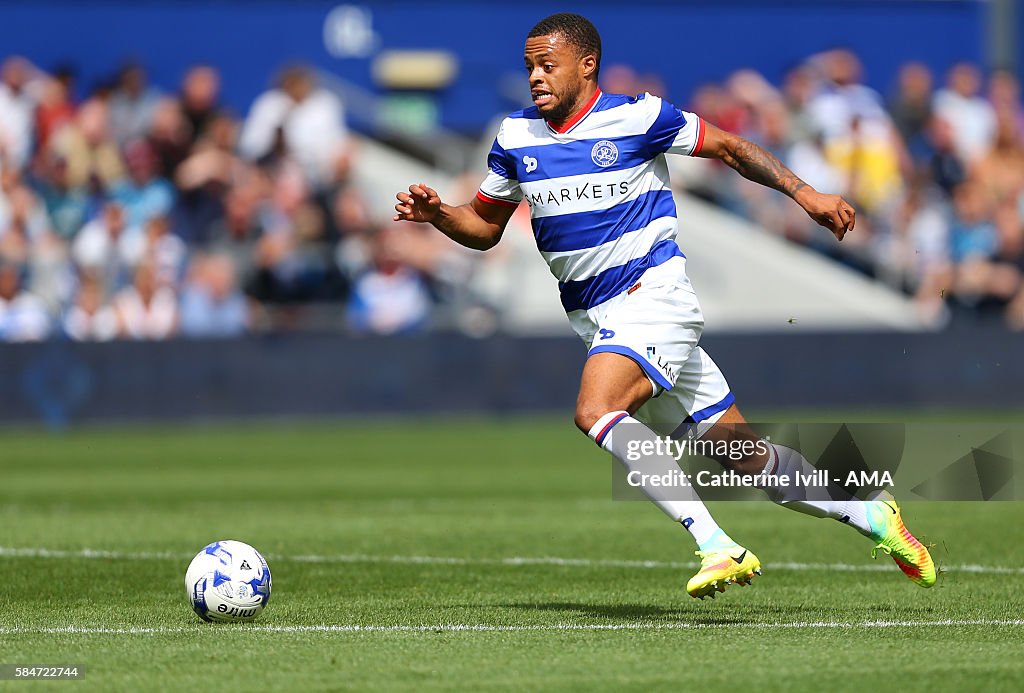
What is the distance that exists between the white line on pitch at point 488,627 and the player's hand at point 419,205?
1921 millimetres

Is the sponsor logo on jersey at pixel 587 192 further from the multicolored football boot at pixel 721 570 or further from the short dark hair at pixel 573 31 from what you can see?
the multicolored football boot at pixel 721 570

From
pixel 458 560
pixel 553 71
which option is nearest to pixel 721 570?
pixel 553 71

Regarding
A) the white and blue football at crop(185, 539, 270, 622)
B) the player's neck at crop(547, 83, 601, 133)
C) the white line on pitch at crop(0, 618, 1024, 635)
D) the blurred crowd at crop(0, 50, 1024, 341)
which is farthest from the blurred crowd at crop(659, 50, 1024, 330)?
the white and blue football at crop(185, 539, 270, 622)

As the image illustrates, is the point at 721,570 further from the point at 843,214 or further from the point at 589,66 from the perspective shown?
the point at 589,66

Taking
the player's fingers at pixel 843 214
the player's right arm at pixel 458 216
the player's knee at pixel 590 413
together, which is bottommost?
the player's knee at pixel 590 413

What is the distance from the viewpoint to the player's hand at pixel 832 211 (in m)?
7.50

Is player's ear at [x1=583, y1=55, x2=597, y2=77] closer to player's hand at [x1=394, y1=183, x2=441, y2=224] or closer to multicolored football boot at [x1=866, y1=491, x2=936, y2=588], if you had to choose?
player's hand at [x1=394, y1=183, x2=441, y2=224]

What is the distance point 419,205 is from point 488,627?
6.58 ft

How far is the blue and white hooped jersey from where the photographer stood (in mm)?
7930

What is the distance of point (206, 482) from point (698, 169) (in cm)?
1159

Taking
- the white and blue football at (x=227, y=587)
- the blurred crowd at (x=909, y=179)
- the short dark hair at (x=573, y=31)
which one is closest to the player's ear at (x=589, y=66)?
the short dark hair at (x=573, y=31)

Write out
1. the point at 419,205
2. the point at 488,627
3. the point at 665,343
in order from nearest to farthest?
the point at 488,627
the point at 665,343
the point at 419,205

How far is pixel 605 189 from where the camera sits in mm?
7926

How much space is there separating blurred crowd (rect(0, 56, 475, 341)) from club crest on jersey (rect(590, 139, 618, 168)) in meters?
13.1
